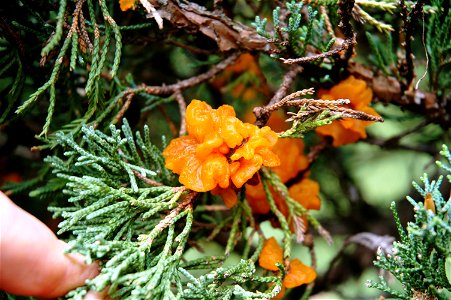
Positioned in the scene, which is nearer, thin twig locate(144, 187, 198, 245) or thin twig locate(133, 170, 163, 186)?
thin twig locate(144, 187, 198, 245)

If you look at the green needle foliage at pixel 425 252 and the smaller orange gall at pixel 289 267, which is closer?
the green needle foliage at pixel 425 252

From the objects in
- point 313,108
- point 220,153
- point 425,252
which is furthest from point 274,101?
point 425,252

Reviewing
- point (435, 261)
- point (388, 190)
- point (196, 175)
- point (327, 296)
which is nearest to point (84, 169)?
point (196, 175)

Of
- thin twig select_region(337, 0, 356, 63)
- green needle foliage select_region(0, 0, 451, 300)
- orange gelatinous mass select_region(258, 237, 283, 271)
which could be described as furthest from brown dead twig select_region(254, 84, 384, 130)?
orange gelatinous mass select_region(258, 237, 283, 271)

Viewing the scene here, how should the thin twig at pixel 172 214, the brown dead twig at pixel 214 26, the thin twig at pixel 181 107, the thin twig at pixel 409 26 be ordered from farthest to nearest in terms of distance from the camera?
the thin twig at pixel 181 107 < the brown dead twig at pixel 214 26 < the thin twig at pixel 409 26 < the thin twig at pixel 172 214

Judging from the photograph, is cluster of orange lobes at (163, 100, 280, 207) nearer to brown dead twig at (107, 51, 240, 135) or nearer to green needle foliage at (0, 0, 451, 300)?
green needle foliage at (0, 0, 451, 300)

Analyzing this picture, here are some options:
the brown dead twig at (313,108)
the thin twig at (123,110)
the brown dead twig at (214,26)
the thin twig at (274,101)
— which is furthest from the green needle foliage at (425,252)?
the thin twig at (123,110)

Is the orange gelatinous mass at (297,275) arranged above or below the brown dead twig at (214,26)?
below

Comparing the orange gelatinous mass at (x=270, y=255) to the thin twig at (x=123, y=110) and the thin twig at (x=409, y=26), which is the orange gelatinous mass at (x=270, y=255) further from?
the thin twig at (x=409, y=26)

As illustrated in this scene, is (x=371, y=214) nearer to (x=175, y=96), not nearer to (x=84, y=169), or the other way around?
(x=175, y=96)
